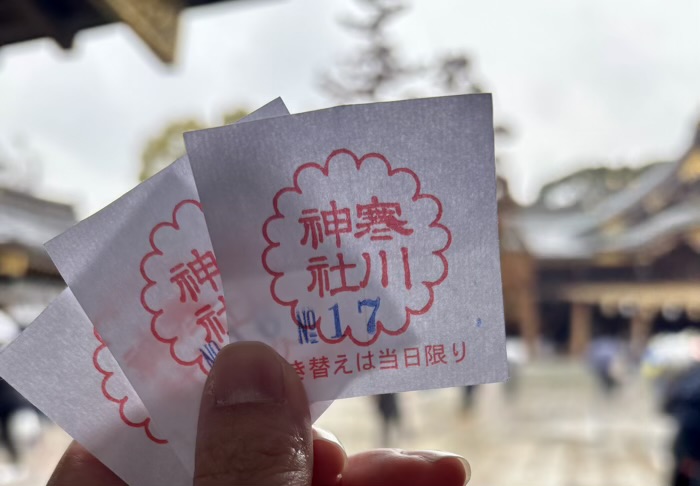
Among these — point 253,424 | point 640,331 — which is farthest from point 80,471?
point 640,331

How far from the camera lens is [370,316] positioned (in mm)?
427

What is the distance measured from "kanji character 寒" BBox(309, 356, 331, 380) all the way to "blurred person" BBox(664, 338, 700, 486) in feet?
4.93

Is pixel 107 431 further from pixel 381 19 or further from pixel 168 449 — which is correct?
pixel 381 19

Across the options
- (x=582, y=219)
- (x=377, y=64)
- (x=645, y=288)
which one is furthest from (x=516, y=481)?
(x=582, y=219)

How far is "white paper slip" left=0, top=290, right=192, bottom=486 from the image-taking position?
447mm

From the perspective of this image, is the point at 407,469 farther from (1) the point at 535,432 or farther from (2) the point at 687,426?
(1) the point at 535,432

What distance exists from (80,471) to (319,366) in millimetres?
199

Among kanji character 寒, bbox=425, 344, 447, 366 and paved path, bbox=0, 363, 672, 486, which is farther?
paved path, bbox=0, 363, 672, 486

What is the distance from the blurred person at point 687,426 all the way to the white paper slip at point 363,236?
145cm

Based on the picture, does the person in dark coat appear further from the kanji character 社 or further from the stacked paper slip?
A: the kanji character 社

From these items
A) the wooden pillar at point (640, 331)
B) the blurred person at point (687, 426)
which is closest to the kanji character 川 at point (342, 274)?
the blurred person at point (687, 426)

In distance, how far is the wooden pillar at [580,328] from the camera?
7.22 meters

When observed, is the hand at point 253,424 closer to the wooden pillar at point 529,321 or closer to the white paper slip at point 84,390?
the white paper slip at point 84,390

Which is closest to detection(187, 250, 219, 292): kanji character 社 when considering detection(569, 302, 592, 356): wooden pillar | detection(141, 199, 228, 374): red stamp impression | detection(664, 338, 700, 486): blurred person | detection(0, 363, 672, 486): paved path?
detection(141, 199, 228, 374): red stamp impression
